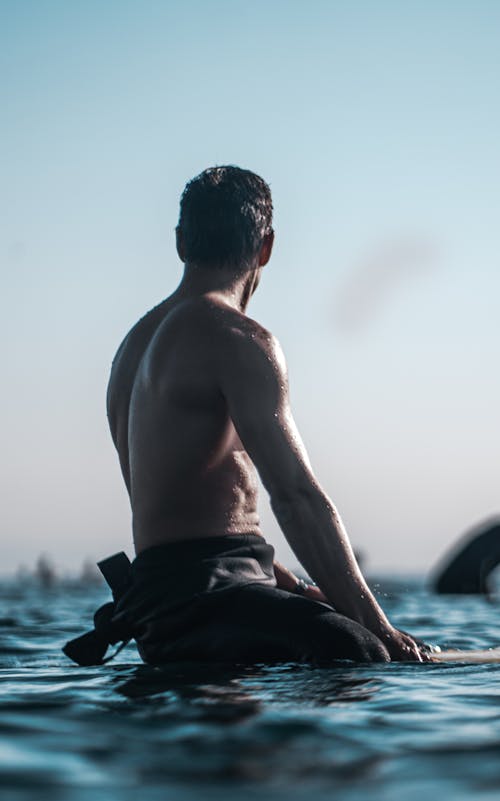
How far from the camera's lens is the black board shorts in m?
4.25

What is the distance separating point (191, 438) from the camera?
442 cm

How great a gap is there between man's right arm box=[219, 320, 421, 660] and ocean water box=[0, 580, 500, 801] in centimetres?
36

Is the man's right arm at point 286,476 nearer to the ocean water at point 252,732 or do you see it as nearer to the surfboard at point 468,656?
the ocean water at point 252,732

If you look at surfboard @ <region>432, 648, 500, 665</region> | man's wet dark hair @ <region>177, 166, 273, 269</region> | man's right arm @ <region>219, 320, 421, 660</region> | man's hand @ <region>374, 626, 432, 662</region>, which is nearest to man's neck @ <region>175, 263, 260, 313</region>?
man's wet dark hair @ <region>177, 166, 273, 269</region>

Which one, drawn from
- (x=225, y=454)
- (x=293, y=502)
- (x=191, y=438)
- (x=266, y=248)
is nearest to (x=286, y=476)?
(x=293, y=502)

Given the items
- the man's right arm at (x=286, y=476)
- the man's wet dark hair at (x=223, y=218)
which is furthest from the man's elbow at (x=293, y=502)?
the man's wet dark hair at (x=223, y=218)

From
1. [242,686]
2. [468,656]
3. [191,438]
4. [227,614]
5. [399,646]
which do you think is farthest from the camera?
[468,656]

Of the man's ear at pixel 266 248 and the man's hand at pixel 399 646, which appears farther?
the man's ear at pixel 266 248

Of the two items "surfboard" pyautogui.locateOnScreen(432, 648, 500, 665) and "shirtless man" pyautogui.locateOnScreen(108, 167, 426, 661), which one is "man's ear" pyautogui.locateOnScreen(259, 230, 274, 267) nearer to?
"shirtless man" pyautogui.locateOnScreen(108, 167, 426, 661)

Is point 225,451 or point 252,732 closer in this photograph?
point 252,732

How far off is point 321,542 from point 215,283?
132 centimetres

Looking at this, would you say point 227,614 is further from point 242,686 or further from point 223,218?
point 223,218

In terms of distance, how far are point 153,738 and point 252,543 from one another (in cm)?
172

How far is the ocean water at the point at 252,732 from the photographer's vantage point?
2.32m
